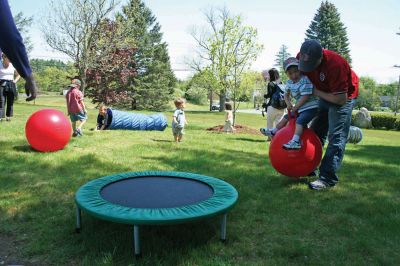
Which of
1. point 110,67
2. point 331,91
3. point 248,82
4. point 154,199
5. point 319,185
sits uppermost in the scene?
point 110,67

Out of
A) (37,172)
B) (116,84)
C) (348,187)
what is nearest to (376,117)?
(116,84)

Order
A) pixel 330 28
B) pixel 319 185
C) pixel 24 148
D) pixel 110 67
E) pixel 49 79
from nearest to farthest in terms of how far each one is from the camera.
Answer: pixel 319 185 → pixel 24 148 → pixel 110 67 → pixel 330 28 → pixel 49 79

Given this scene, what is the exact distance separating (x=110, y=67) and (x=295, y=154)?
91.8ft

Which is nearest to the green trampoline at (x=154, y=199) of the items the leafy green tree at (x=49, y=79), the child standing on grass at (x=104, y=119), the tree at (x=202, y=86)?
the child standing on grass at (x=104, y=119)

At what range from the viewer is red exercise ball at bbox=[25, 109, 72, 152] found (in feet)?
22.5

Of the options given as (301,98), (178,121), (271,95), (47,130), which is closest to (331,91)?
(301,98)

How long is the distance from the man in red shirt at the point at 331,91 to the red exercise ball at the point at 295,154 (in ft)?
0.64

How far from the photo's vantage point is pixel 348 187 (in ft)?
17.4

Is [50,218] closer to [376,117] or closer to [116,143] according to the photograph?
[116,143]

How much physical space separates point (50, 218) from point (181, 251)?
1.66 metres

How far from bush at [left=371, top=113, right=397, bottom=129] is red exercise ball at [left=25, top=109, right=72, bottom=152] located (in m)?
28.0

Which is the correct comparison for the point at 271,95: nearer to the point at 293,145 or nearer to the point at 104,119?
the point at 293,145

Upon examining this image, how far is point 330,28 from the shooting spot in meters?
55.9

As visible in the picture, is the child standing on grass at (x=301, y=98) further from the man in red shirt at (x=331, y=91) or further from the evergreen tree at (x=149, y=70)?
the evergreen tree at (x=149, y=70)
